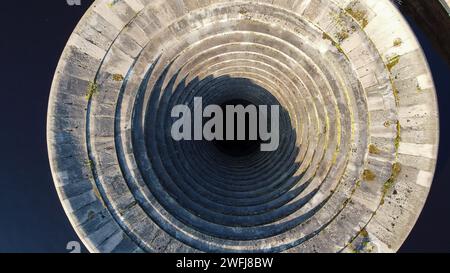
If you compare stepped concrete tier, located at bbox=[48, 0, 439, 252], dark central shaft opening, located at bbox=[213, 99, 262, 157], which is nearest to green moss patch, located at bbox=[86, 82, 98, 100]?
stepped concrete tier, located at bbox=[48, 0, 439, 252]

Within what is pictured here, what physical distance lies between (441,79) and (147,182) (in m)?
16.6

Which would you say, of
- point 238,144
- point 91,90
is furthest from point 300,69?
point 91,90

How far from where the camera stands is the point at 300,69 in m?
10.7

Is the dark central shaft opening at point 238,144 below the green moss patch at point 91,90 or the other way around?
below

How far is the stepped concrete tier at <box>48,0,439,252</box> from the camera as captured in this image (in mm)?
8461

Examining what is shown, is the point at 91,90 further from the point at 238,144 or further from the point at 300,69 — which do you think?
the point at 238,144

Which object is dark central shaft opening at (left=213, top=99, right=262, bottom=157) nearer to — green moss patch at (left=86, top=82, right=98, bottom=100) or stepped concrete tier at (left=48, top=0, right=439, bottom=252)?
stepped concrete tier at (left=48, top=0, right=439, bottom=252)

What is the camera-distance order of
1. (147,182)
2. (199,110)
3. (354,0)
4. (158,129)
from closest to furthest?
(354,0) < (147,182) < (158,129) < (199,110)

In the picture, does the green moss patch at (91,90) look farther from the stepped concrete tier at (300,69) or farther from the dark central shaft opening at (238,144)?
the dark central shaft opening at (238,144)

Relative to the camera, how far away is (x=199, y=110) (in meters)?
13.4

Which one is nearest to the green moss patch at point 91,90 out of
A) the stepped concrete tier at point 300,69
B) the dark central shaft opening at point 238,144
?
the stepped concrete tier at point 300,69

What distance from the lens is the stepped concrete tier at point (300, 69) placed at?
333 inches
